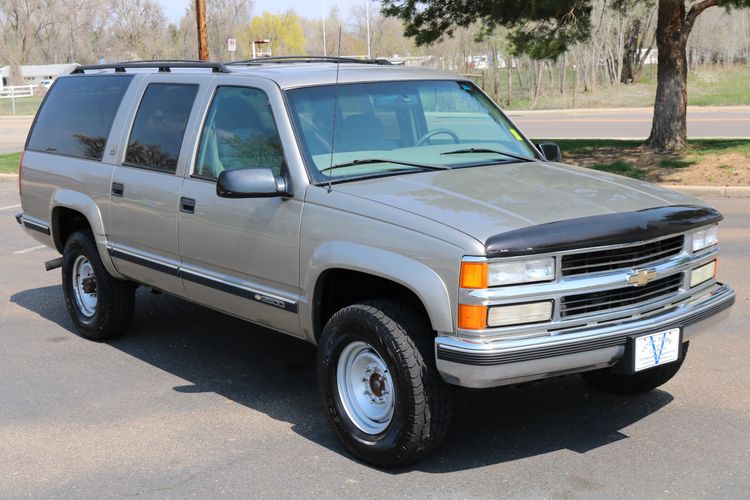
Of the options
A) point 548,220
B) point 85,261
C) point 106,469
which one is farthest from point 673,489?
point 85,261

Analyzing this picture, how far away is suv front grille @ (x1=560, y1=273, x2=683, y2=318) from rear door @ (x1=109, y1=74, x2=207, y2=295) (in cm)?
257

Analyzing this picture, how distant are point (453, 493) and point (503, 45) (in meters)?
35.5

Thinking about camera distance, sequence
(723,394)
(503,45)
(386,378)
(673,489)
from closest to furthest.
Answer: (673,489), (386,378), (723,394), (503,45)

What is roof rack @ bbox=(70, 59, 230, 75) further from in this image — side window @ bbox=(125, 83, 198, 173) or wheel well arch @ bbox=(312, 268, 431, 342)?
wheel well arch @ bbox=(312, 268, 431, 342)

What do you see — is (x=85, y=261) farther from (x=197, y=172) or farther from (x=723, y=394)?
(x=723, y=394)

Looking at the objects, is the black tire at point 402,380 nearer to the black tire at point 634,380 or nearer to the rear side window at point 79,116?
the black tire at point 634,380

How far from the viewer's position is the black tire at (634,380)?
549 cm

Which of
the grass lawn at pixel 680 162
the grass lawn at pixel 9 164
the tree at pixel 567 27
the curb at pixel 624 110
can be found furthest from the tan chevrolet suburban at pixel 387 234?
the curb at pixel 624 110

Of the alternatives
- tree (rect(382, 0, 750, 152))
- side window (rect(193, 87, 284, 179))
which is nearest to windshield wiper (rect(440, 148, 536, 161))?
side window (rect(193, 87, 284, 179))

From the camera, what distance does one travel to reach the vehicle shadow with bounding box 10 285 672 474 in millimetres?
4988

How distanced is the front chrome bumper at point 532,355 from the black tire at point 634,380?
99 cm

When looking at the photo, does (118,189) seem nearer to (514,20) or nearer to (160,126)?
(160,126)

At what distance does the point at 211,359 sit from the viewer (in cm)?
664

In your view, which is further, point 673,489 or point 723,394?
point 723,394
